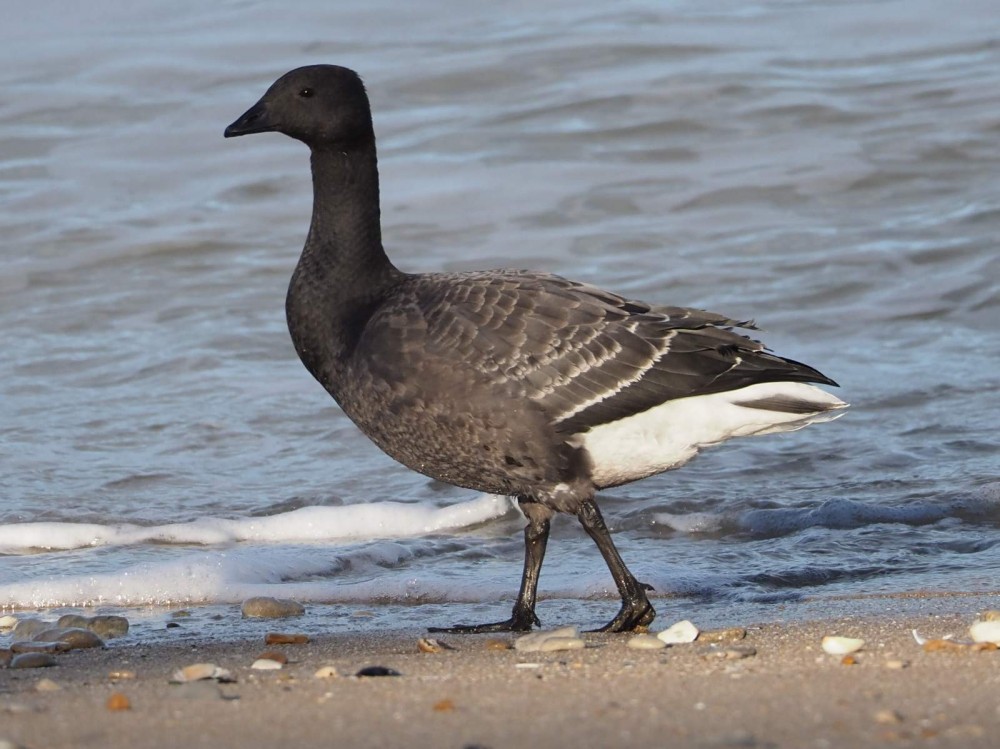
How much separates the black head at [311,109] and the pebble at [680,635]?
9.40 feet

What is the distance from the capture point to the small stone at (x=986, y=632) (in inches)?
198

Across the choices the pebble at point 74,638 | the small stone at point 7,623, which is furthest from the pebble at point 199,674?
the small stone at point 7,623

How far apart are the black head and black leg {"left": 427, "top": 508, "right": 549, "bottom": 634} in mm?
2017

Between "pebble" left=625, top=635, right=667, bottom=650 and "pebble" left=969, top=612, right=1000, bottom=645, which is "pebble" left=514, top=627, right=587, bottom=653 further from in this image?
"pebble" left=969, top=612, right=1000, bottom=645

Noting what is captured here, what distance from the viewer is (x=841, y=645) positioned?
502 cm

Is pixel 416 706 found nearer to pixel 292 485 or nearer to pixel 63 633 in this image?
pixel 63 633

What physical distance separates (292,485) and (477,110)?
9466mm

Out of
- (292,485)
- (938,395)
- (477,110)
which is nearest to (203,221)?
(477,110)

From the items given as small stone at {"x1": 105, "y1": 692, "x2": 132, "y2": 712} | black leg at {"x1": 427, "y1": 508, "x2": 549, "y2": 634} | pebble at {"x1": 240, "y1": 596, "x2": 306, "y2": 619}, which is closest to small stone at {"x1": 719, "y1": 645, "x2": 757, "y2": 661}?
black leg at {"x1": 427, "y1": 508, "x2": 549, "y2": 634}

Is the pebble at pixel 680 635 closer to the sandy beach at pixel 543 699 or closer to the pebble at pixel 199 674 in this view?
the sandy beach at pixel 543 699

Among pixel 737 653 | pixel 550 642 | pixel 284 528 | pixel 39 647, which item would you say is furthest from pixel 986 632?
pixel 284 528

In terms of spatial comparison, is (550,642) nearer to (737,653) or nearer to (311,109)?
(737,653)

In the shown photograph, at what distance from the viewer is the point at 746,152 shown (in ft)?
52.7

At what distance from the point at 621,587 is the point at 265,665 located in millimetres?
1735
